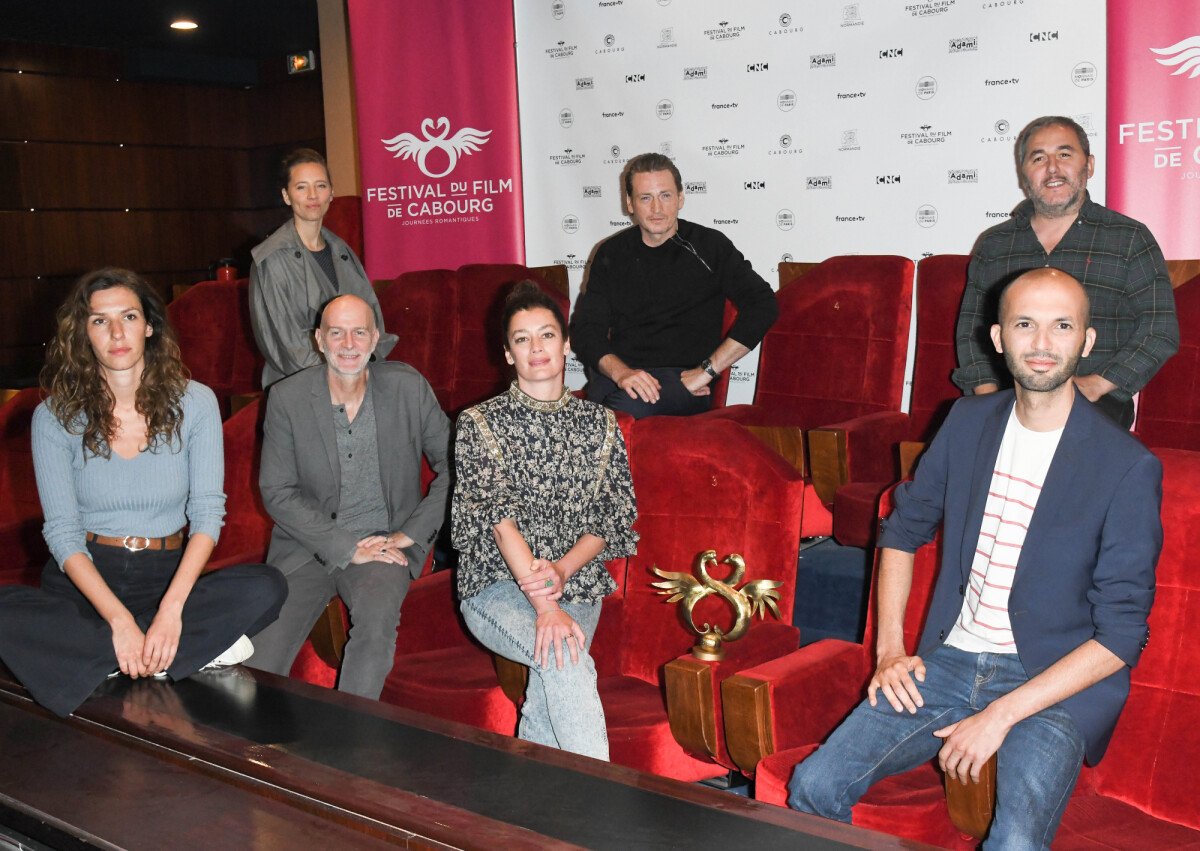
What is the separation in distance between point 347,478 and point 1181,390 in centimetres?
206

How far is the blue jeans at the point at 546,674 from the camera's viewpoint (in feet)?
6.88

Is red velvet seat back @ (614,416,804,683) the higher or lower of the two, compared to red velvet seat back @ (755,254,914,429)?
lower

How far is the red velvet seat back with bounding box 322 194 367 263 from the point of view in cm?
640

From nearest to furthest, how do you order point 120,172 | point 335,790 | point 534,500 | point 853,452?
point 335,790
point 534,500
point 853,452
point 120,172

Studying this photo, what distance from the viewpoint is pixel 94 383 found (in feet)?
7.78

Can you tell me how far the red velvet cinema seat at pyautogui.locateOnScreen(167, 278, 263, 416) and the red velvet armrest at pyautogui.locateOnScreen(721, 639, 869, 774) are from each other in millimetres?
3633

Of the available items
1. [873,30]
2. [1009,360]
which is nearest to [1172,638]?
[1009,360]

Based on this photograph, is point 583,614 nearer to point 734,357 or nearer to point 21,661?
point 21,661

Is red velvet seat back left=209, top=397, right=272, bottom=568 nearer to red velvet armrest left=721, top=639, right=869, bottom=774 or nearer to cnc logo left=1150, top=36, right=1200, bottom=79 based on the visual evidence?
red velvet armrest left=721, top=639, right=869, bottom=774

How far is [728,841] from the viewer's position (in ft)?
4.39

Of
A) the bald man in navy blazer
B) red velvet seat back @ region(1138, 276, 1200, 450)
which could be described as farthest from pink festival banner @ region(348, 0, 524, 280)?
the bald man in navy blazer

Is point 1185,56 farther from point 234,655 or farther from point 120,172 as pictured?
point 120,172

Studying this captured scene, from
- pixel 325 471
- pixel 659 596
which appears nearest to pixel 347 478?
pixel 325 471

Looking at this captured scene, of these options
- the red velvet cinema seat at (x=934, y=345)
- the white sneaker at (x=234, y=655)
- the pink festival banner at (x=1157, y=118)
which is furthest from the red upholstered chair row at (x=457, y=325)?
the white sneaker at (x=234, y=655)
